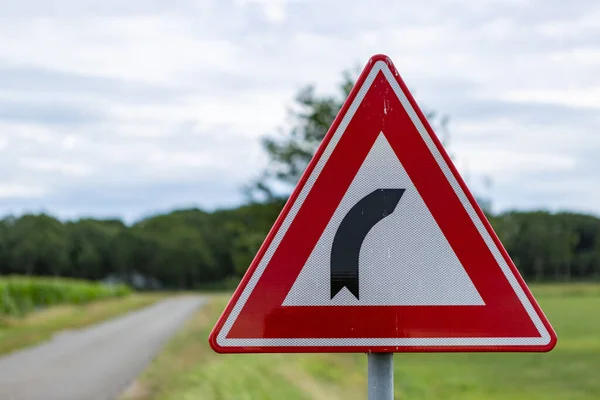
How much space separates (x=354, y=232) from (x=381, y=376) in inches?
16.0

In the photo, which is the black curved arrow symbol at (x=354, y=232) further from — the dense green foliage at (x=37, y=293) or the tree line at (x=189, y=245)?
the dense green foliage at (x=37, y=293)

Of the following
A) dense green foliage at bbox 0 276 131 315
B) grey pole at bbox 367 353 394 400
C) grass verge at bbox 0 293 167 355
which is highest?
dense green foliage at bbox 0 276 131 315

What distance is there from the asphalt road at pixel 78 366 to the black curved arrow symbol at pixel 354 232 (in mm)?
8496

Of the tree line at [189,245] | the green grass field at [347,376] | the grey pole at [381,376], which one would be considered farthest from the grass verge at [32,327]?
the grey pole at [381,376]

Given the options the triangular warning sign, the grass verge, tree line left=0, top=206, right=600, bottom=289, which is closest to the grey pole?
the triangular warning sign

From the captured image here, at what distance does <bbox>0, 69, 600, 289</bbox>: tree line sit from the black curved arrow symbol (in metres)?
13.2

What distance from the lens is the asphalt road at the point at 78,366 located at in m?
10.8

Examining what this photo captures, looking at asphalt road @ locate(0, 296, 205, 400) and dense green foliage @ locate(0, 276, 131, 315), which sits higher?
dense green foliage @ locate(0, 276, 131, 315)

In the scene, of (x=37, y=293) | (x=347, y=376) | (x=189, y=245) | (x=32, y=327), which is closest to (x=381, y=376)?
(x=347, y=376)

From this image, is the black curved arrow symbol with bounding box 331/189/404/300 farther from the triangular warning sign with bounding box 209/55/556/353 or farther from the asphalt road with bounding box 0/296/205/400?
the asphalt road with bounding box 0/296/205/400

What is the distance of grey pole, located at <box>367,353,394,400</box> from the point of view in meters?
2.23

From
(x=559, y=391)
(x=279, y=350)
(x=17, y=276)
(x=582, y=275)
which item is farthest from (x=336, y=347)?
(x=582, y=275)

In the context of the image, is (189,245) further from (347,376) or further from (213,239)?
(347,376)

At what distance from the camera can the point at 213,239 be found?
7475 cm
